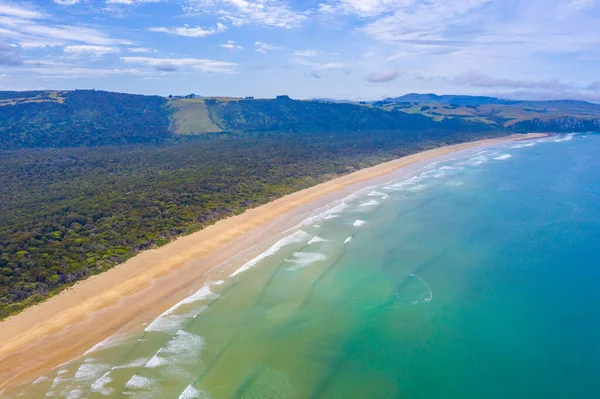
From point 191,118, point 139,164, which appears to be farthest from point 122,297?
point 191,118

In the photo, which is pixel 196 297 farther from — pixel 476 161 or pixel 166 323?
pixel 476 161

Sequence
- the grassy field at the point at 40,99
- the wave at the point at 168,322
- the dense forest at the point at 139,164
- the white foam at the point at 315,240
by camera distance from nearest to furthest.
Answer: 1. the wave at the point at 168,322
2. the dense forest at the point at 139,164
3. the white foam at the point at 315,240
4. the grassy field at the point at 40,99

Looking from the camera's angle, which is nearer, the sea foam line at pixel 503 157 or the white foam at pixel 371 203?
the white foam at pixel 371 203

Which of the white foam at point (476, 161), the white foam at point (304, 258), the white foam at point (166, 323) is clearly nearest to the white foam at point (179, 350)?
the white foam at point (166, 323)

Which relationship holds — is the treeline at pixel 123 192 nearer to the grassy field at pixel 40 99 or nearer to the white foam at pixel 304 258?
the white foam at pixel 304 258

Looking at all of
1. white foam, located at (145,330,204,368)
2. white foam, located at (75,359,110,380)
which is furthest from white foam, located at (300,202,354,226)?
white foam, located at (75,359,110,380)

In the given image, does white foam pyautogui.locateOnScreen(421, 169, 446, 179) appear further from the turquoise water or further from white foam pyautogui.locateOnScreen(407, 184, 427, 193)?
the turquoise water
